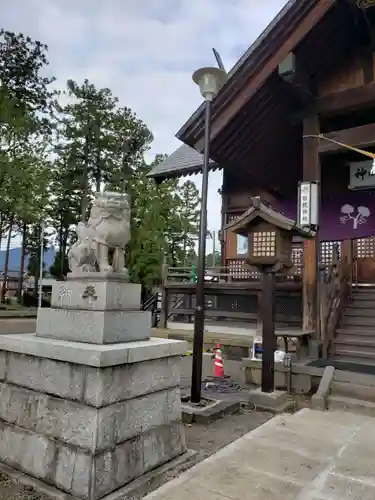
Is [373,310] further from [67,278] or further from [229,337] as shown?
[67,278]

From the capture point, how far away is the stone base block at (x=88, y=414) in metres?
3.14

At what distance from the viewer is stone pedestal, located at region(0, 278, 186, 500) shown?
315cm

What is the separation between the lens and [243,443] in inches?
167

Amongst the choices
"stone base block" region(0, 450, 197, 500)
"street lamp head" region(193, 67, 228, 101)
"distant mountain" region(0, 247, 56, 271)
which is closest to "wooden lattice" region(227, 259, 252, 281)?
"street lamp head" region(193, 67, 228, 101)

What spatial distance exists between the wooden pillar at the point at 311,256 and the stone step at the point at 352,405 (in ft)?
6.49

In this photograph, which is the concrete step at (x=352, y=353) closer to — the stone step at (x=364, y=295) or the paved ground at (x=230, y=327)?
the stone step at (x=364, y=295)

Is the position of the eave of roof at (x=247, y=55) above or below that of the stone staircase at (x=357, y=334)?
above

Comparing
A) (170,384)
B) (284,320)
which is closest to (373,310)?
(284,320)

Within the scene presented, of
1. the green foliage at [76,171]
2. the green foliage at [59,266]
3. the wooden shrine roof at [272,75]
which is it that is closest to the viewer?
the wooden shrine roof at [272,75]

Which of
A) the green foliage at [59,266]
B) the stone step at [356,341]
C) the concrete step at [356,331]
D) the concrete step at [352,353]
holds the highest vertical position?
the green foliage at [59,266]

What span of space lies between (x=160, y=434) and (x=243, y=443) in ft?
3.37

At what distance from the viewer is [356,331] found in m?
7.98

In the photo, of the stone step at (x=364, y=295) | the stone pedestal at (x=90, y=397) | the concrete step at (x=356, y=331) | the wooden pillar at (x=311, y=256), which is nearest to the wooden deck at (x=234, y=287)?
the stone step at (x=364, y=295)

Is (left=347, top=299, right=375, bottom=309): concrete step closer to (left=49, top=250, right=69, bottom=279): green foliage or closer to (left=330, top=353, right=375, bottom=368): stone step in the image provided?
(left=330, top=353, right=375, bottom=368): stone step
